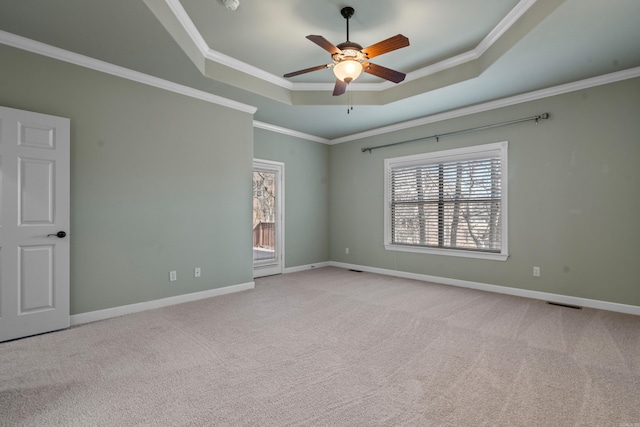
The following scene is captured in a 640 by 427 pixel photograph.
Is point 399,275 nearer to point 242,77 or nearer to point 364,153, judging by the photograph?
point 364,153

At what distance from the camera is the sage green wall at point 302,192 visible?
233 inches

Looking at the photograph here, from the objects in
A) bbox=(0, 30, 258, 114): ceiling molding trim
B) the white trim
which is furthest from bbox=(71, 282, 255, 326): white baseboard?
bbox=(0, 30, 258, 114): ceiling molding trim

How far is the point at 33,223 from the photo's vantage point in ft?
9.74

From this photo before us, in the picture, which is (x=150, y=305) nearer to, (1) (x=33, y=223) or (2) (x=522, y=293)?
(1) (x=33, y=223)

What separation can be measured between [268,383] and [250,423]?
0.41m

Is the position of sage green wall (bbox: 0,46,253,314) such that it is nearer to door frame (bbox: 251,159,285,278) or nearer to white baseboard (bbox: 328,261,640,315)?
door frame (bbox: 251,159,285,278)

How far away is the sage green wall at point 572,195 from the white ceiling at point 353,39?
1.49ft

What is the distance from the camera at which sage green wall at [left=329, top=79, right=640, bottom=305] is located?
11.9 feet

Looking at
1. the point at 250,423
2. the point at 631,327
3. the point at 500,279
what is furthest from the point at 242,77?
the point at 631,327

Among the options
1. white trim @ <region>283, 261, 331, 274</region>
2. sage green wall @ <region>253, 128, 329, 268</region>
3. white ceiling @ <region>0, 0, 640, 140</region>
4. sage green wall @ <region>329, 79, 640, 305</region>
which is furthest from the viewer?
white trim @ <region>283, 261, 331, 274</region>

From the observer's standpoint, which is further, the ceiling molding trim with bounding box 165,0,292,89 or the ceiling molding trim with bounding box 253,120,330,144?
the ceiling molding trim with bounding box 253,120,330,144

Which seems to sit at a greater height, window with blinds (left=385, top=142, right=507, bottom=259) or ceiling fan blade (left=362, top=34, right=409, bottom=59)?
ceiling fan blade (left=362, top=34, right=409, bottom=59)

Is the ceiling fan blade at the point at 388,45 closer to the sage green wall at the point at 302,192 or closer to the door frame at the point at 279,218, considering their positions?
the sage green wall at the point at 302,192

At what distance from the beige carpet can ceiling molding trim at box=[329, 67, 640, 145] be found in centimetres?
275
